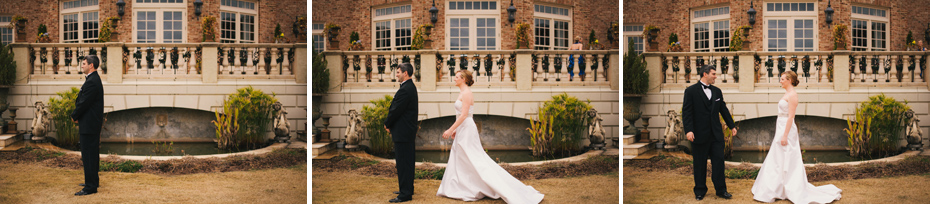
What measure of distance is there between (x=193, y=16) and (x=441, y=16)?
2758 millimetres

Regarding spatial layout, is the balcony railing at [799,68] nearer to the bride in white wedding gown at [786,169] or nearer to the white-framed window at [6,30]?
the bride in white wedding gown at [786,169]

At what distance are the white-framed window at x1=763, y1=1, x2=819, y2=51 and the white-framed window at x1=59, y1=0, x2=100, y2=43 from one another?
24.1ft

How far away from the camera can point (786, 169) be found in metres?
4.53

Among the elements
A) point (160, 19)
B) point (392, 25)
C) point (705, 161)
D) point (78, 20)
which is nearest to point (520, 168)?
point (705, 161)

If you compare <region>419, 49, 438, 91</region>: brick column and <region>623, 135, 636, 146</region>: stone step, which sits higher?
<region>419, 49, 438, 91</region>: brick column

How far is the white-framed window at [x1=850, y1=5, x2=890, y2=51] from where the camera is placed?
8.17 metres

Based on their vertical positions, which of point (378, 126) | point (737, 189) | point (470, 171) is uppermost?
point (378, 126)

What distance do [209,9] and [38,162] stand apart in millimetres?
2065

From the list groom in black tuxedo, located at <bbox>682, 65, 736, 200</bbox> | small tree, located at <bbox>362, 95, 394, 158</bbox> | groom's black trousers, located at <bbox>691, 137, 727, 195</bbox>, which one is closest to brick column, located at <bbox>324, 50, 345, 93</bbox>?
small tree, located at <bbox>362, 95, 394, 158</bbox>

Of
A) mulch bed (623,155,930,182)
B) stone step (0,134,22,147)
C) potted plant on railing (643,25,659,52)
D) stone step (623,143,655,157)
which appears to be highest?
potted plant on railing (643,25,659,52)

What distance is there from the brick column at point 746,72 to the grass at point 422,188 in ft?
4.89

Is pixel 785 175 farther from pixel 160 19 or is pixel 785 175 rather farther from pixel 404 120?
pixel 160 19

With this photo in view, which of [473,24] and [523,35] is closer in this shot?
[523,35]

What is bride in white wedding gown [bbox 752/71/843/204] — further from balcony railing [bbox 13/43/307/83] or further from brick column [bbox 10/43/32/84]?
brick column [bbox 10/43/32/84]
